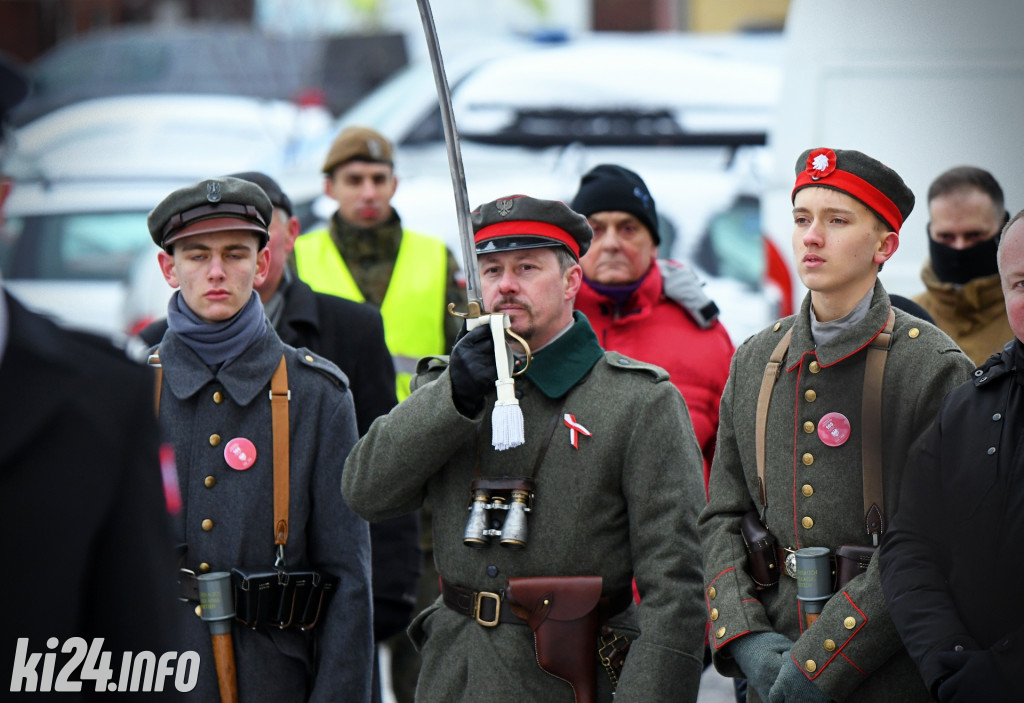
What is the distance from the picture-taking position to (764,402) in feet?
11.7

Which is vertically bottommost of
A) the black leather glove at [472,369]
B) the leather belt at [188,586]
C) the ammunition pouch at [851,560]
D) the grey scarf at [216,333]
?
the leather belt at [188,586]

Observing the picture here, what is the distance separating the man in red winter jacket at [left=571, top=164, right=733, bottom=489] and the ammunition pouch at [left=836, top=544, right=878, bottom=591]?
4.01 ft

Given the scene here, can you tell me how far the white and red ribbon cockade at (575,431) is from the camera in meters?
3.52

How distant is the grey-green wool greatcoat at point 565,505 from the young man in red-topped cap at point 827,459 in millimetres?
123

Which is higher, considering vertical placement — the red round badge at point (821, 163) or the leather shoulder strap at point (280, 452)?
the red round badge at point (821, 163)

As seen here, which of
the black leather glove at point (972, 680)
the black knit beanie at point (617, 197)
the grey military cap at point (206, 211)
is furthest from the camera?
the black knit beanie at point (617, 197)

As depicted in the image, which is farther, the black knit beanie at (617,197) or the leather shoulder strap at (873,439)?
the black knit beanie at (617,197)

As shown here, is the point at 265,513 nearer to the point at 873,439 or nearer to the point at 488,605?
the point at 488,605

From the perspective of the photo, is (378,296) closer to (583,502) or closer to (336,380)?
(336,380)

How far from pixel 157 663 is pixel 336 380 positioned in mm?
1907

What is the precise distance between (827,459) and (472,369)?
32.1 inches

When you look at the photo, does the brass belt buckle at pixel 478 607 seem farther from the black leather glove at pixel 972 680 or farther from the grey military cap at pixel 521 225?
the black leather glove at pixel 972 680

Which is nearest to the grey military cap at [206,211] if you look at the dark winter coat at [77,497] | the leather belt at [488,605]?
the leather belt at [488,605]

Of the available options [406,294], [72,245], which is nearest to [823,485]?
[406,294]
